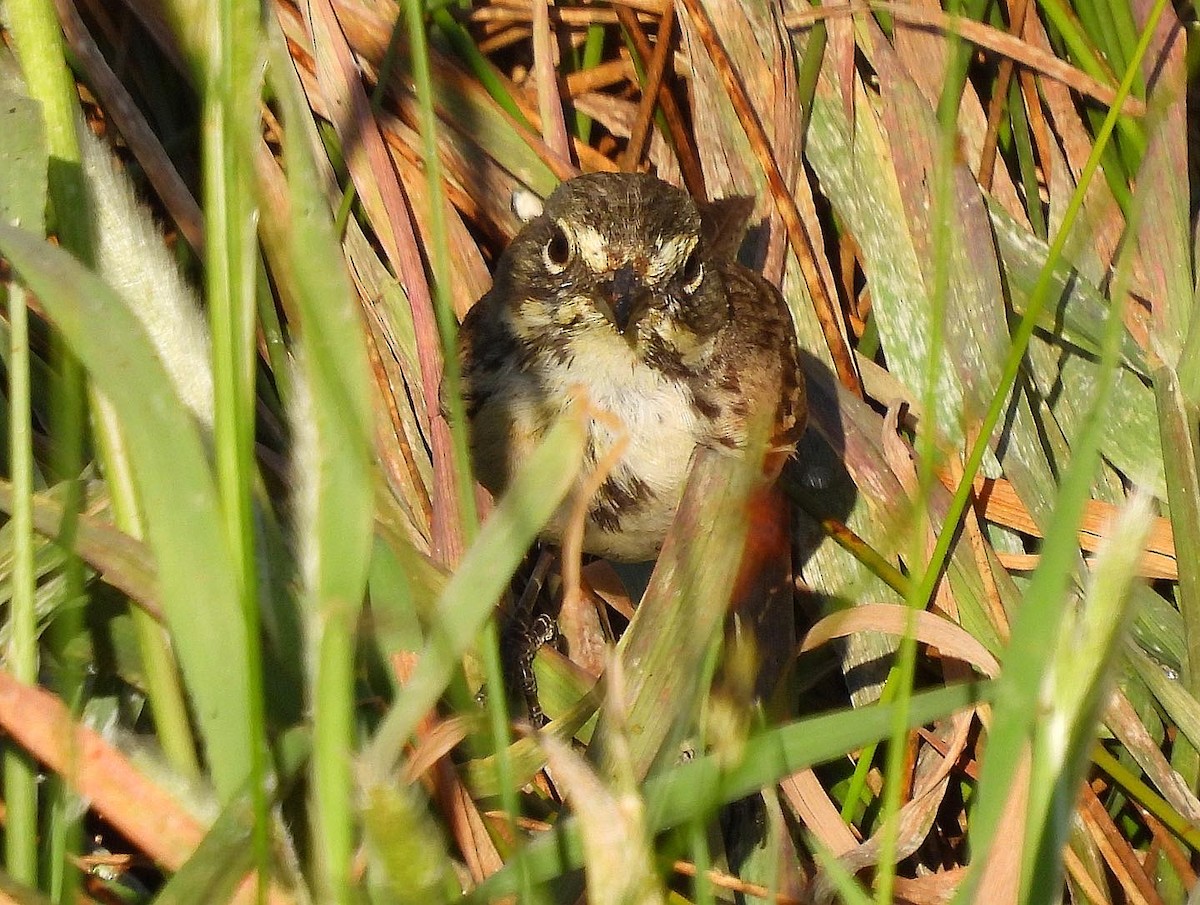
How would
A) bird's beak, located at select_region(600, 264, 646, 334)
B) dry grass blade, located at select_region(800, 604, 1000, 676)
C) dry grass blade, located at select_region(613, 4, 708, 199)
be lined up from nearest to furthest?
dry grass blade, located at select_region(800, 604, 1000, 676) → bird's beak, located at select_region(600, 264, 646, 334) → dry grass blade, located at select_region(613, 4, 708, 199)

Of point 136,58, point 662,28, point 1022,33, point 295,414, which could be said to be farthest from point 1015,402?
point 295,414

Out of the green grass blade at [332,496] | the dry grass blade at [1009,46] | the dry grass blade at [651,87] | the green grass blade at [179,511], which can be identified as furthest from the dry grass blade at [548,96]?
the green grass blade at [332,496]

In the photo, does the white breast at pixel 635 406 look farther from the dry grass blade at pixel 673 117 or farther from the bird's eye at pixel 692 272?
the dry grass blade at pixel 673 117

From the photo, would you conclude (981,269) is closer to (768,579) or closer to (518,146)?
(768,579)

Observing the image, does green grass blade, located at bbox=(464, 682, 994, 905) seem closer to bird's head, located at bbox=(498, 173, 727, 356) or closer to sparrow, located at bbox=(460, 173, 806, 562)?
sparrow, located at bbox=(460, 173, 806, 562)

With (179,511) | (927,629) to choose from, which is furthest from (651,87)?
(179,511)

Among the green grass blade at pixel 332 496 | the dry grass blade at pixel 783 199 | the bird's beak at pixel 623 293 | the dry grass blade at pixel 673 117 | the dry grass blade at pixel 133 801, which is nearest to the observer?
the green grass blade at pixel 332 496

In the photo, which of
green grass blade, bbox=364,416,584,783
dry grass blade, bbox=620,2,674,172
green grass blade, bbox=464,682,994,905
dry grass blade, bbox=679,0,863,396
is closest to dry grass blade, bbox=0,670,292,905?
green grass blade, bbox=464,682,994,905
